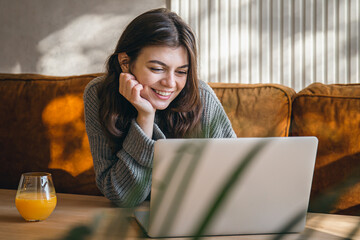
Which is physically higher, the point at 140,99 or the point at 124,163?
the point at 140,99

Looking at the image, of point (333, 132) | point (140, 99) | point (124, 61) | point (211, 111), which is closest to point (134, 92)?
point (140, 99)

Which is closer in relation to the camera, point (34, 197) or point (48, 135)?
point (34, 197)

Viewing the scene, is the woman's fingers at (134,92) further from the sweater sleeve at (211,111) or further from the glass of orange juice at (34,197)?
the glass of orange juice at (34,197)

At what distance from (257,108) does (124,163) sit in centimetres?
62

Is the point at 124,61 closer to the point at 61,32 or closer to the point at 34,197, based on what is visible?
the point at 34,197

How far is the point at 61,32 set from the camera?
3.03m

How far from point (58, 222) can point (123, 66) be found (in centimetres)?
61

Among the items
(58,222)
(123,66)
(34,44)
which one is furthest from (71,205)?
(34,44)

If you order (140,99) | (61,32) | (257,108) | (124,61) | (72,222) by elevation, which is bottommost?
(72,222)

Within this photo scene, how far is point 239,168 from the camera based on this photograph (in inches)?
8.8

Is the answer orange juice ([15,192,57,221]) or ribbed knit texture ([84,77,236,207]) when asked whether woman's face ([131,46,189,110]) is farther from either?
orange juice ([15,192,57,221])

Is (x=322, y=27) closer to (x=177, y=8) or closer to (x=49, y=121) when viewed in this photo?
(x=177, y=8)

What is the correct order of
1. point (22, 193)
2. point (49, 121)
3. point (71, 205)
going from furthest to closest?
point (49, 121), point (71, 205), point (22, 193)

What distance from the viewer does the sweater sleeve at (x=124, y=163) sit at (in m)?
1.19
